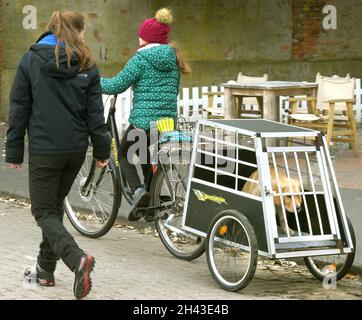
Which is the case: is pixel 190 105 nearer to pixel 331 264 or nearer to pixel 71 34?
pixel 331 264

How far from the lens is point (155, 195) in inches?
321

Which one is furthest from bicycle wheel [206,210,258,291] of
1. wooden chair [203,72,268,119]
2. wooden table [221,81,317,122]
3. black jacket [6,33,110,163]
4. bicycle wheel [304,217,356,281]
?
wooden chair [203,72,268,119]

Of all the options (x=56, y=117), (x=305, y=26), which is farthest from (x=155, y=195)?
(x=305, y=26)

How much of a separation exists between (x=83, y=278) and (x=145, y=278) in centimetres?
99

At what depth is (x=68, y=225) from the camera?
940 centimetres

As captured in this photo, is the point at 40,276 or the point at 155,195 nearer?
the point at 40,276

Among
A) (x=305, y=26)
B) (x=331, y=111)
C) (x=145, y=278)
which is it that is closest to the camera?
(x=145, y=278)

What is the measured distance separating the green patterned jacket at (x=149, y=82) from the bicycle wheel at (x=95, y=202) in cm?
63

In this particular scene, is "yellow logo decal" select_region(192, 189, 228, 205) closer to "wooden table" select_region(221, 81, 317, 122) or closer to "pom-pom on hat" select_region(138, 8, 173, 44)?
"pom-pom on hat" select_region(138, 8, 173, 44)

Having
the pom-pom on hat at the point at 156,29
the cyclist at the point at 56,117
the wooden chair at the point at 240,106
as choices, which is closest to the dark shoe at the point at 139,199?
the pom-pom on hat at the point at 156,29

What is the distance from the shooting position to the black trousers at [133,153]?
8.18 meters

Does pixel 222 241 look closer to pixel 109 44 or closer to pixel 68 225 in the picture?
pixel 68 225

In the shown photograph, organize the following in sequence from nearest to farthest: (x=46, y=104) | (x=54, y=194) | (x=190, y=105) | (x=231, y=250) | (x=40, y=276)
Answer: (x=46, y=104), (x=54, y=194), (x=40, y=276), (x=231, y=250), (x=190, y=105)

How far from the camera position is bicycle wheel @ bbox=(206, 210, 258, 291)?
6.73 metres
